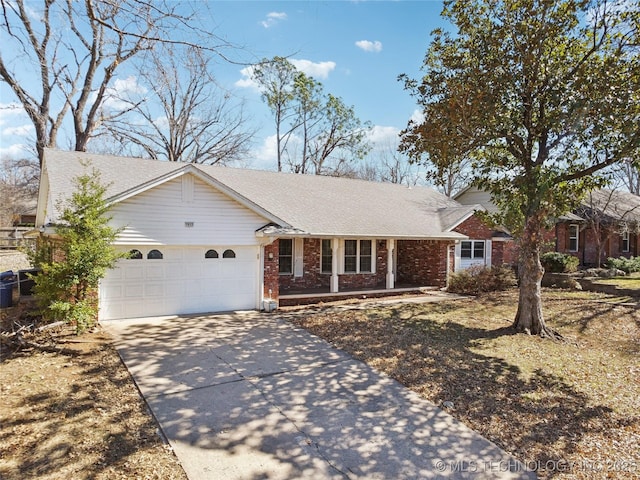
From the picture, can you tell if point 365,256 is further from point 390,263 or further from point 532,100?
point 532,100

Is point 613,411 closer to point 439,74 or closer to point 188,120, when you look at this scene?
point 439,74

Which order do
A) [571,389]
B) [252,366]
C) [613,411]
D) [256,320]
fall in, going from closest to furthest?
[613,411], [571,389], [252,366], [256,320]

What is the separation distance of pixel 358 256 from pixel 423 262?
346 cm

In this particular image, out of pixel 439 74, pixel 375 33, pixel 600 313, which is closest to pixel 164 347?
pixel 375 33

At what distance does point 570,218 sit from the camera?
22547mm

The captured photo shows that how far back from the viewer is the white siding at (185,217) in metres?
10.4

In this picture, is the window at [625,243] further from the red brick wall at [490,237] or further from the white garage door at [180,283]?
the white garage door at [180,283]

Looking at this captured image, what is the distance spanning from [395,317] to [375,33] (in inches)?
306

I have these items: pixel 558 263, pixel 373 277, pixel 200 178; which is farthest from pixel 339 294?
pixel 558 263

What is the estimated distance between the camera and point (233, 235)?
11.8 metres

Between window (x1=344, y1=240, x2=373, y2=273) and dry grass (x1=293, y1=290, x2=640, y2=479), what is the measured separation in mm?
3646

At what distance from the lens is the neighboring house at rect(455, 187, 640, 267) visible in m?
21.6

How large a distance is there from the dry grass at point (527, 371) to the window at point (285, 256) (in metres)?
3.64

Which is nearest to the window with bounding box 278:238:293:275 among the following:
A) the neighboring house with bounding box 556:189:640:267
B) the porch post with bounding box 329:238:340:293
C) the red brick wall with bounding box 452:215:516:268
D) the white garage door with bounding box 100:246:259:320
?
the porch post with bounding box 329:238:340:293
